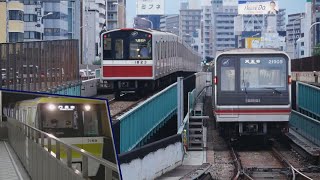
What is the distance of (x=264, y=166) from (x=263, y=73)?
10.8 feet

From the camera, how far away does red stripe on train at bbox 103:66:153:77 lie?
25.3 meters

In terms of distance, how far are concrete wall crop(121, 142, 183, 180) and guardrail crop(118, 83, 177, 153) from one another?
41 cm

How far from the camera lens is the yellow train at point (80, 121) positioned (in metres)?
2.81

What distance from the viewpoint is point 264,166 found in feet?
52.7

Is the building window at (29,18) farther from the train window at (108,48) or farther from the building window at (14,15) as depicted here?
the train window at (108,48)

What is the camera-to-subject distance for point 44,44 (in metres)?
7.92

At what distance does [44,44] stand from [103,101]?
5.24m

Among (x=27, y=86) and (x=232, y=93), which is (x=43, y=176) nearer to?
(x=27, y=86)

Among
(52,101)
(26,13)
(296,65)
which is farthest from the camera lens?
(26,13)

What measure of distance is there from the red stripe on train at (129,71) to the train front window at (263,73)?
751cm

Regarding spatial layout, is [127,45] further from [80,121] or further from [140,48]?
[80,121]

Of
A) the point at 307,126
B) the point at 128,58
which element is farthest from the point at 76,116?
the point at 128,58

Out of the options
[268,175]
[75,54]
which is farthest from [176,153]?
[75,54]

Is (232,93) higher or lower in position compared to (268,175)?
higher
